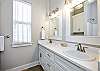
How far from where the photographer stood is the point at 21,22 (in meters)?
3.03

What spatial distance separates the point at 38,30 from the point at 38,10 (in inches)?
29.6

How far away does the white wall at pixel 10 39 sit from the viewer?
255 centimetres

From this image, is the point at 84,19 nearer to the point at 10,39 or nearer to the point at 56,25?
the point at 56,25

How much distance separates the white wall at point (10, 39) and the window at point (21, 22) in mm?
159

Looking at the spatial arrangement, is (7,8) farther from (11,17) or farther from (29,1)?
(29,1)

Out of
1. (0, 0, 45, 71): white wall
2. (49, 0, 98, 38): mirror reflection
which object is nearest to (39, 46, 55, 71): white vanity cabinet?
(49, 0, 98, 38): mirror reflection

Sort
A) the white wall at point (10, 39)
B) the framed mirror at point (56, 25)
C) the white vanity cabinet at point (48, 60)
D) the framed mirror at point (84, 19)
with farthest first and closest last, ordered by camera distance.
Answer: the framed mirror at point (56, 25) < the white wall at point (10, 39) < the white vanity cabinet at point (48, 60) < the framed mirror at point (84, 19)

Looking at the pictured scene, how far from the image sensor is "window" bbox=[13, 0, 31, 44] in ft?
9.23

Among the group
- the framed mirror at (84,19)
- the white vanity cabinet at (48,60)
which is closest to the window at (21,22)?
the white vanity cabinet at (48,60)

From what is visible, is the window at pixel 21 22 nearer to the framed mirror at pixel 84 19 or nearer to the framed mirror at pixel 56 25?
the framed mirror at pixel 56 25

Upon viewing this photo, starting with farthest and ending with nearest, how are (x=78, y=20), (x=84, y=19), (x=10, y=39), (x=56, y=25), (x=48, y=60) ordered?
(x=56, y=25) < (x=10, y=39) < (x=48, y=60) < (x=78, y=20) < (x=84, y=19)

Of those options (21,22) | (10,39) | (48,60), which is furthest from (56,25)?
(10,39)

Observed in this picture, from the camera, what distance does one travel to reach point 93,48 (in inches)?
58.6

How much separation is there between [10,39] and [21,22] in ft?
2.21
